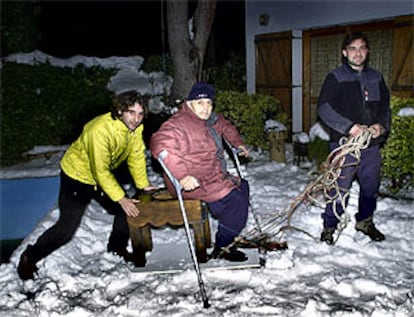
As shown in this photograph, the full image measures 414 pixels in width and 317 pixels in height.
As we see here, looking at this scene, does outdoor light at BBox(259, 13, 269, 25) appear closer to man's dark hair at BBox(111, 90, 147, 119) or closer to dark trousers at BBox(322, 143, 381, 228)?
dark trousers at BBox(322, 143, 381, 228)

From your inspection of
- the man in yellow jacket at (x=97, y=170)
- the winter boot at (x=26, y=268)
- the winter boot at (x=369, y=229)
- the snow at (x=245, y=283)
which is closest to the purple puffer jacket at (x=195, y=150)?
the man in yellow jacket at (x=97, y=170)

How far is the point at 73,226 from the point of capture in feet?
13.9

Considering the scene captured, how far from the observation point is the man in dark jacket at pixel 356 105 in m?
4.37

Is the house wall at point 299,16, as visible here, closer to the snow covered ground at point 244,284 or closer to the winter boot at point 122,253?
the snow covered ground at point 244,284

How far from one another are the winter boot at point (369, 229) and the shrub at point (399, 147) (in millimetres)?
1353

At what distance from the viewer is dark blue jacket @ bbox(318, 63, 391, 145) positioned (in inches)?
175

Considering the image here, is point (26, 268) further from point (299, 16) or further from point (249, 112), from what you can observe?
point (299, 16)

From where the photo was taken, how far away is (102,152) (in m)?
3.91

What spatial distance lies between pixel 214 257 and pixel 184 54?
6.23m

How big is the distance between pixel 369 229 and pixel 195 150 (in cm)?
202

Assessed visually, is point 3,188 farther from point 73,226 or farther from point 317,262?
point 317,262

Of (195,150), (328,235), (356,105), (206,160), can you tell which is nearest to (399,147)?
(356,105)

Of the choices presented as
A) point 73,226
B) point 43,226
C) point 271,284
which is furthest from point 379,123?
point 43,226

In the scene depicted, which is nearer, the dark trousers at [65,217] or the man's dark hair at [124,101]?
the man's dark hair at [124,101]
